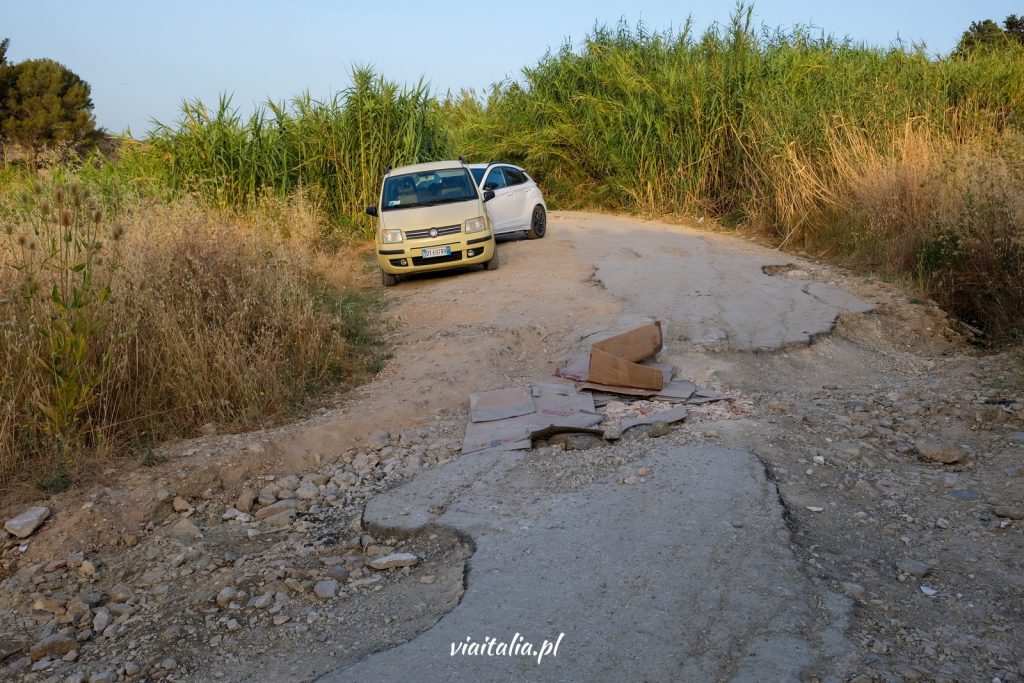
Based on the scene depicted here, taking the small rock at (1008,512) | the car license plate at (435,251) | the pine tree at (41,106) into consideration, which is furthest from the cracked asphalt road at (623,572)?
the pine tree at (41,106)

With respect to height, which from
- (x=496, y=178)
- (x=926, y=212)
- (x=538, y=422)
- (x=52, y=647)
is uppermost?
(x=496, y=178)

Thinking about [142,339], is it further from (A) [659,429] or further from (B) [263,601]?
(A) [659,429]

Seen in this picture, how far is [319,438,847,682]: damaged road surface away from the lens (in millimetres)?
3186

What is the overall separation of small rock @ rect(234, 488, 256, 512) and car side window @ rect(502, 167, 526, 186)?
10.1m

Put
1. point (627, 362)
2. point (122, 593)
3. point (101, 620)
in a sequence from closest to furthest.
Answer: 1. point (101, 620)
2. point (122, 593)
3. point (627, 362)

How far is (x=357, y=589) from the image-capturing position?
407cm

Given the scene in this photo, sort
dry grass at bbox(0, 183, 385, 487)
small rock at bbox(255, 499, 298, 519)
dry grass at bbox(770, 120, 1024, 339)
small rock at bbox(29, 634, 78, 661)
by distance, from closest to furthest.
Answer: small rock at bbox(29, 634, 78, 661) → small rock at bbox(255, 499, 298, 519) → dry grass at bbox(0, 183, 385, 487) → dry grass at bbox(770, 120, 1024, 339)

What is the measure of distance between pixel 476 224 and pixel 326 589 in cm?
827

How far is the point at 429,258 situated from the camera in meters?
11.7

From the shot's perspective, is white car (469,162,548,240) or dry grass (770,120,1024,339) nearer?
dry grass (770,120,1024,339)

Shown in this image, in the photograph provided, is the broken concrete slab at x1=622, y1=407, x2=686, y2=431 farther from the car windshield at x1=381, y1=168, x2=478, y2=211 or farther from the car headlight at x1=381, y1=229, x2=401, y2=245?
the car windshield at x1=381, y1=168, x2=478, y2=211

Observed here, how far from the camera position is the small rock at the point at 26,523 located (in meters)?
4.54

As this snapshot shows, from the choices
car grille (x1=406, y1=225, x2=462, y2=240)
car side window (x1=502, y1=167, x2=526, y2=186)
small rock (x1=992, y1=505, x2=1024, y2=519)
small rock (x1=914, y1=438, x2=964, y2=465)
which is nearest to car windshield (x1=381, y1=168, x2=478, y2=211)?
car grille (x1=406, y1=225, x2=462, y2=240)

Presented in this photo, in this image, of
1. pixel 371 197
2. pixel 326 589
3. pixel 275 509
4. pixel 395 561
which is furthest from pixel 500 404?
pixel 371 197
